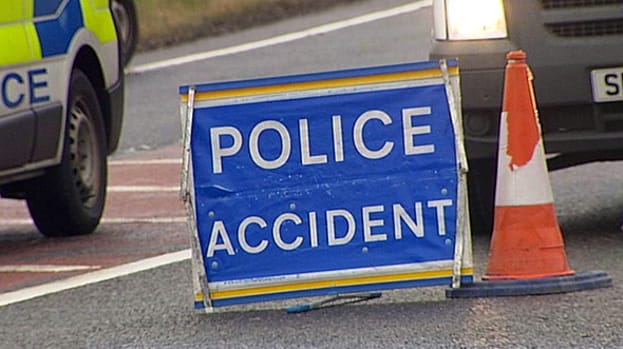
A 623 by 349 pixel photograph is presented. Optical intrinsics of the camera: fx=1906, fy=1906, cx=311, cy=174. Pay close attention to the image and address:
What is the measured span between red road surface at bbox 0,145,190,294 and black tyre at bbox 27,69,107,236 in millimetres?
100

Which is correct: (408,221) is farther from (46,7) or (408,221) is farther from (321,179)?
(46,7)

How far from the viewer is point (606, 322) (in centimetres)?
661

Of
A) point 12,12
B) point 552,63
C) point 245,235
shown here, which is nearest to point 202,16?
point 12,12

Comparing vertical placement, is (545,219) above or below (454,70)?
below

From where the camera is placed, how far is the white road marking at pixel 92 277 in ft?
26.4

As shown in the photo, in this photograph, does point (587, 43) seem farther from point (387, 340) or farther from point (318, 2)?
point (318, 2)

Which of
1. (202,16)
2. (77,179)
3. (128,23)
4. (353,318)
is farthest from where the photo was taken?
(202,16)

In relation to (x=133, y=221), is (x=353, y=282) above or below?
above

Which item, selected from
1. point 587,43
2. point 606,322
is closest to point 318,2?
point 587,43

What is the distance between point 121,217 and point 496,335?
15.3 feet

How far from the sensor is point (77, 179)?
32.5 ft

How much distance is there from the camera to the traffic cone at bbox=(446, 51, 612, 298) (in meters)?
7.17

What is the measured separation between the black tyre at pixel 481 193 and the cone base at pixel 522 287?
5.39 ft

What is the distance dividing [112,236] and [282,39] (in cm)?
1074
